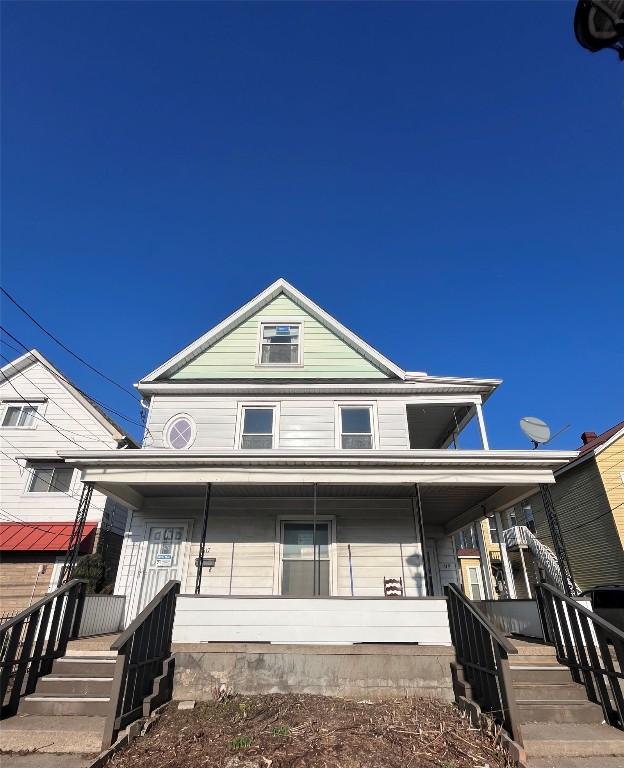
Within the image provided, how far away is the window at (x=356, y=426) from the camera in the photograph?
11156mm

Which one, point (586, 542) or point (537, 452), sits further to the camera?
point (586, 542)

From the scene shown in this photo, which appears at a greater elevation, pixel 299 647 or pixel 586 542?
pixel 586 542

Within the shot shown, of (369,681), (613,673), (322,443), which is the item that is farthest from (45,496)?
(613,673)

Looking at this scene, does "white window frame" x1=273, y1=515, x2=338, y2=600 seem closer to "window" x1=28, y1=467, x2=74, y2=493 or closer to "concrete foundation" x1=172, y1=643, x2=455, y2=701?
"concrete foundation" x1=172, y1=643, x2=455, y2=701

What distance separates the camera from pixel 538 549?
1858cm

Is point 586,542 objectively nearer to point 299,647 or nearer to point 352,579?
point 352,579

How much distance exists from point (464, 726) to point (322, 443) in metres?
6.78

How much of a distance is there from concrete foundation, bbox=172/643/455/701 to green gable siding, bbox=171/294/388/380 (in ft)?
23.1

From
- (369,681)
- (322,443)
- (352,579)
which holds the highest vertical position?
(322,443)

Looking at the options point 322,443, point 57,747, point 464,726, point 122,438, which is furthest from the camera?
point 122,438

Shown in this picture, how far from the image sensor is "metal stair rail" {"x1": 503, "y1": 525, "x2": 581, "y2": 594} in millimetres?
16969

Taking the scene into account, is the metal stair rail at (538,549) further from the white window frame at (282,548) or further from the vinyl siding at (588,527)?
the white window frame at (282,548)

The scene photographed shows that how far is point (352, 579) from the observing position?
977 centimetres

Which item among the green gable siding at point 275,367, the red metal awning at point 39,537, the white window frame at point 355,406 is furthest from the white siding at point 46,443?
the white window frame at point 355,406
